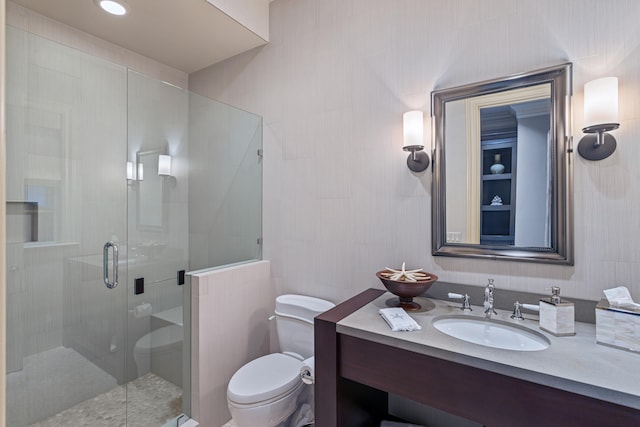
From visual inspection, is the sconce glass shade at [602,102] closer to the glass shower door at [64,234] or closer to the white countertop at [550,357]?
the white countertop at [550,357]

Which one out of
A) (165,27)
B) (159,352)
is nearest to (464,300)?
(159,352)

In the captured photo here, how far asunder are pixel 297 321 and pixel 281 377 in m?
0.36

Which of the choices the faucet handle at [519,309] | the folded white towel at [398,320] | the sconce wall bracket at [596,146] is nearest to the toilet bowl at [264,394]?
the folded white towel at [398,320]

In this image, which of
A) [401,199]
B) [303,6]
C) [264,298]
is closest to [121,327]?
[264,298]

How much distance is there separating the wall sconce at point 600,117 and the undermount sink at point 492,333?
776mm

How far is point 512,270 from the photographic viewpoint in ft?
4.54

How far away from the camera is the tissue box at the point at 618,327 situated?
97 centimetres

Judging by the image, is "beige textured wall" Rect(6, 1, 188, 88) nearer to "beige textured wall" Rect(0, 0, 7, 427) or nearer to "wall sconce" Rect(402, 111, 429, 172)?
"beige textured wall" Rect(0, 0, 7, 427)

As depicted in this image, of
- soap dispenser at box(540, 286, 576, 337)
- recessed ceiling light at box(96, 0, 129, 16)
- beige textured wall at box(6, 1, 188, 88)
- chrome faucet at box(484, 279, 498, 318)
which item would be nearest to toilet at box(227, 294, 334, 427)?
chrome faucet at box(484, 279, 498, 318)

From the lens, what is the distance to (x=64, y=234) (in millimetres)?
1764

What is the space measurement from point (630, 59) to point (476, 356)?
132cm

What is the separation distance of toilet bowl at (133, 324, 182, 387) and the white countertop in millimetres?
1260

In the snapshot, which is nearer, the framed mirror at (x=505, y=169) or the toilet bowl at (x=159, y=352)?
the framed mirror at (x=505, y=169)

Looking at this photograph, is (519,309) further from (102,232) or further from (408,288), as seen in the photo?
(102,232)
